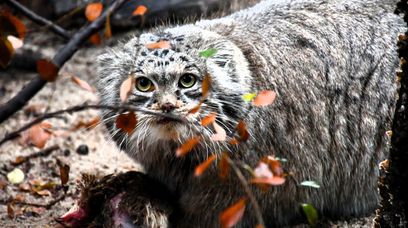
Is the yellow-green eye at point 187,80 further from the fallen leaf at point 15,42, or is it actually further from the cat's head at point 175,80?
the fallen leaf at point 15,42

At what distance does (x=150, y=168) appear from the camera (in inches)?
171

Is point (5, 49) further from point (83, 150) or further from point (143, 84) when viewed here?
point (83, 150)

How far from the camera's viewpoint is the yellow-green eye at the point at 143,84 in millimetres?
3816

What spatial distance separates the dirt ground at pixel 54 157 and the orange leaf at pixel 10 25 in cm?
122

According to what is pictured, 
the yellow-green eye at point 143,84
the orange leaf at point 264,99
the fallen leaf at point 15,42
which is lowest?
the yellow-green eye at point 143,84

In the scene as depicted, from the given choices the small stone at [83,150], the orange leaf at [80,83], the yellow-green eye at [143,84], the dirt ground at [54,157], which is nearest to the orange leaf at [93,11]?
the orange leaf at [80,83]

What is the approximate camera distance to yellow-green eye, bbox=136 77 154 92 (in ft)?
12.5

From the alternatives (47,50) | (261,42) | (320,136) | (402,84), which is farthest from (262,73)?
(47,50)

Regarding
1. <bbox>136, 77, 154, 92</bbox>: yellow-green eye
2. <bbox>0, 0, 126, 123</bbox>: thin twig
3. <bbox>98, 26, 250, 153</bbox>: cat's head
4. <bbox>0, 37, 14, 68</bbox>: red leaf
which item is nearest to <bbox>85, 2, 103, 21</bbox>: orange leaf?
<bbox>0, 0, 126, 123</bbox>: thin twig

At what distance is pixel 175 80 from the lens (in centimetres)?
380

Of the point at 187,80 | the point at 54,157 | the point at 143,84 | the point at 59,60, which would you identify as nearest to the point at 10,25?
the point at 59,60

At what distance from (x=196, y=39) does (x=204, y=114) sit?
0.56 m

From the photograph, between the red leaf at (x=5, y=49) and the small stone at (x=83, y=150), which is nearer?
the red leaf at (x=5, y=49)

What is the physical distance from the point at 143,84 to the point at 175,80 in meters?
0.19
